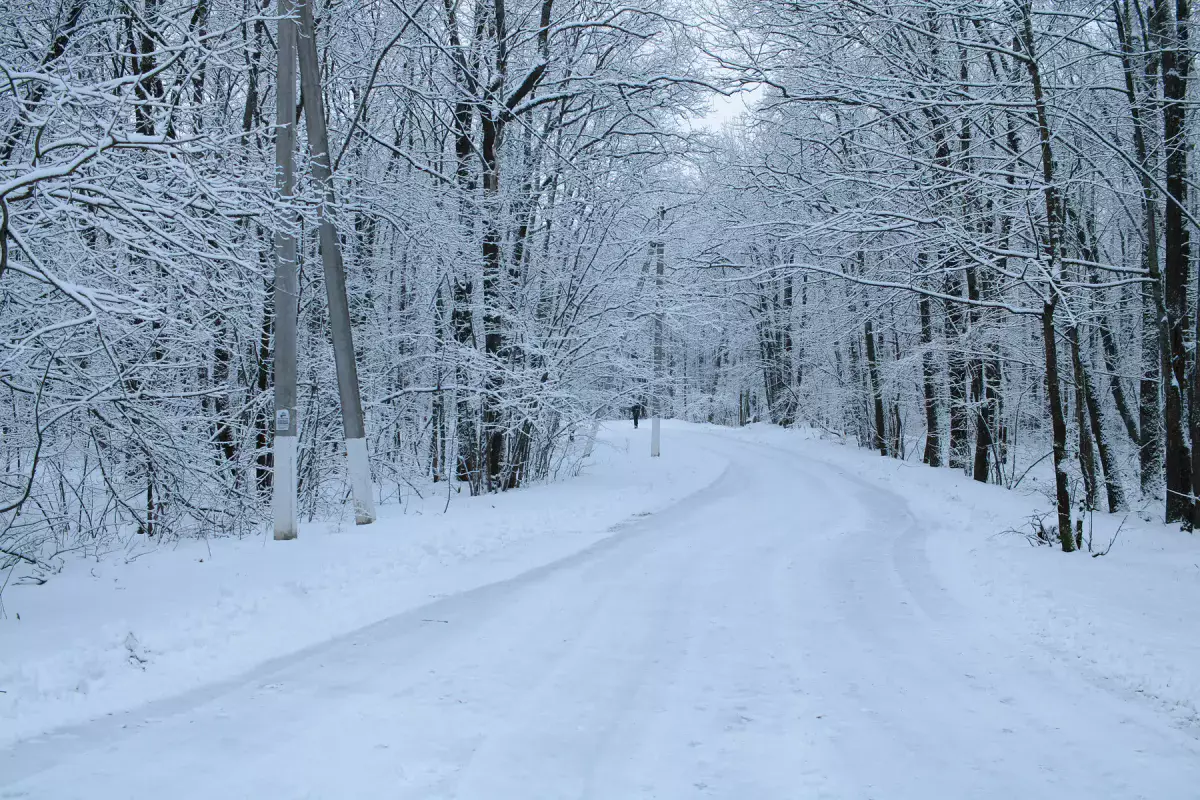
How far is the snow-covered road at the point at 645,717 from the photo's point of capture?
330 centimetres

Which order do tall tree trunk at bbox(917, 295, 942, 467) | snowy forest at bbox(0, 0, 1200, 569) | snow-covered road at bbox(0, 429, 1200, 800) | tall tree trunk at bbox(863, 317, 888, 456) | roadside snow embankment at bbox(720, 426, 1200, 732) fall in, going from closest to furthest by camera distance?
snow-covered road at bbox(0, 429, 1200, 800)
roadside snow embankment at bbox(720, 426, 1200, 732)
snowy forest at bbox(0, 0, 1200, 569)
tall tree trunk at bbox(917, 295, 942, 467)
tall tree trunk at bbox(863, 317, 888, 456)

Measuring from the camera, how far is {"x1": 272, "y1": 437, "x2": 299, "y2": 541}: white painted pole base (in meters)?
8.71

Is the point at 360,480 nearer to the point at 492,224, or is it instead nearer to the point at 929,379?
the point at 492,224

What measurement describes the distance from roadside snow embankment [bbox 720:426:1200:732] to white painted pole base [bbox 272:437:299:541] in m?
7.03

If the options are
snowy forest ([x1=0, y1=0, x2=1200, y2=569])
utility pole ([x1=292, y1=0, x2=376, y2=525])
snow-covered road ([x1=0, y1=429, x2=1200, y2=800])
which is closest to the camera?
snow-covered road ([x1=0, y1=429, x2=1200, y2=800])

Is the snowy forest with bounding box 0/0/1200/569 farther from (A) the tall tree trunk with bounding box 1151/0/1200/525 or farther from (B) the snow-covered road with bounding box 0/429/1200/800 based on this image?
(B) the snow-covered road with bounding box 0/429/1200/800

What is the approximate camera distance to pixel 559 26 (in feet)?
45.0

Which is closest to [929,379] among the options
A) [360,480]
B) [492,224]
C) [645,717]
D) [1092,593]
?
[492,224]

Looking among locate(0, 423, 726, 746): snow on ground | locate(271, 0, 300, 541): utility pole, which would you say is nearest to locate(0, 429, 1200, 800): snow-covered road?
locate(0, 423, 726, 746): snow on ground

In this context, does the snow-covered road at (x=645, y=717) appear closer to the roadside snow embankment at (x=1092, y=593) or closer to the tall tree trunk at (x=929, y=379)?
the roadside snow embankment at (x=1092, y=593)

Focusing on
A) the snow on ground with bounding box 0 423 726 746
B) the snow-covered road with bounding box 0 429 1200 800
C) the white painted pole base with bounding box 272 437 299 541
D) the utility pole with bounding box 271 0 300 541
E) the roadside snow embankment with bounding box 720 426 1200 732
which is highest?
the utility pole with bounding box 271 0 300 541

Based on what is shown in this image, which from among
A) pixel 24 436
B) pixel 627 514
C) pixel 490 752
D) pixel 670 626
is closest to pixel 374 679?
pixel 490 752

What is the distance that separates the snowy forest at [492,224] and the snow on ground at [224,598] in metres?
0.90

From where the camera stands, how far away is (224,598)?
19.7ft
